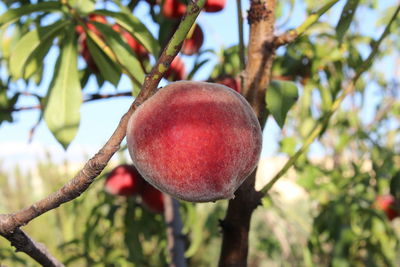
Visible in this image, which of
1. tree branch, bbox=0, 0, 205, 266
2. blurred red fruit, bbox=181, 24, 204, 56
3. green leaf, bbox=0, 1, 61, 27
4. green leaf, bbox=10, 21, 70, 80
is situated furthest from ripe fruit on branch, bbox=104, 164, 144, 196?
tree branch, bbox=0, 0, 205, 266

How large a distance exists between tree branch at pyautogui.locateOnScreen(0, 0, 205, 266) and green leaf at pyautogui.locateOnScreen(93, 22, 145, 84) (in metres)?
0.43

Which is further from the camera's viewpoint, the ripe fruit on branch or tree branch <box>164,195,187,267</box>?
the ripe fruit on branch

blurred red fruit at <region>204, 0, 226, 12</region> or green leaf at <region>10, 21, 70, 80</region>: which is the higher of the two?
green leaf at <region>10, 21, 70, 80</region>

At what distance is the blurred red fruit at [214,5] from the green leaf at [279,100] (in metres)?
0.51

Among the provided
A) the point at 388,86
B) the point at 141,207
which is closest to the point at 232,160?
the point at 141,207

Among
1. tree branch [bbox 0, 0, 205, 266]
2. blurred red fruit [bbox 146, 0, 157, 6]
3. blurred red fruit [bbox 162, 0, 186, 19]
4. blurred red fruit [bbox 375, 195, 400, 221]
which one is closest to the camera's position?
tree branch [bbox 0, 0, 205, 266]

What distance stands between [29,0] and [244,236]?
90cm

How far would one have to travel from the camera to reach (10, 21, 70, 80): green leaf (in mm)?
1045

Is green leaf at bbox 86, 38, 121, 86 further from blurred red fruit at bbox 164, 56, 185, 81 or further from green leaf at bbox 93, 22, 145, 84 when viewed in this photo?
blurred red fruit at bbox 164, 56, 185, 81

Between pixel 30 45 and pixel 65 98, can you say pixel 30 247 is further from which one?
pixel 30 45

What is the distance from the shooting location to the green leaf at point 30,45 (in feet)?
3.43

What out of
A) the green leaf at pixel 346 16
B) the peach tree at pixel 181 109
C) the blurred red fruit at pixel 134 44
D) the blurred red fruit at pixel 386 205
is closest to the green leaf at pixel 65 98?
the peach tree at pixel 181 109

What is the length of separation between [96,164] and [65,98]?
54cm

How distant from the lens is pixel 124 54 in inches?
39.7
